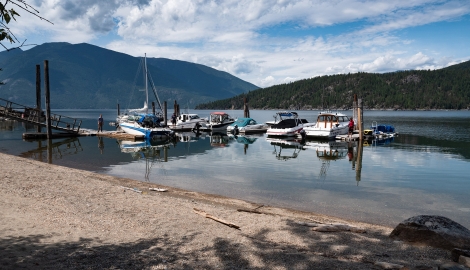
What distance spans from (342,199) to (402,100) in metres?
194

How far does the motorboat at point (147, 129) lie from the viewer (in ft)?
123

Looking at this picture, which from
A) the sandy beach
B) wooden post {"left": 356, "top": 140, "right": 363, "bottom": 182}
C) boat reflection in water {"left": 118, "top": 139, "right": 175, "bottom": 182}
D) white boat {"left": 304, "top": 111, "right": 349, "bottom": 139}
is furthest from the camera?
white boat {"left": 304, "top": 111, "right": 349, "bottom": 139}

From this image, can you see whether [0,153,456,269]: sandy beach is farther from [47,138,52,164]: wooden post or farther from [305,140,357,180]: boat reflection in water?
[47,138,52,164]: wooden post

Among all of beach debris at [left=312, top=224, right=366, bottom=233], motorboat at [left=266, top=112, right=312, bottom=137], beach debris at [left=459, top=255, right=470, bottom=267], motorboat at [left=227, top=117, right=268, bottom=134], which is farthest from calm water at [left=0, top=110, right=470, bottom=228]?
motorboat at [left=227, top=117, right=268, bottom=134]

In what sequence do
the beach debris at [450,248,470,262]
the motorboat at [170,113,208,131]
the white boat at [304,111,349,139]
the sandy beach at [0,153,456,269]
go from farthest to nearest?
the motorboat at [170,113,208,131] < the white boat at [304,111,349,139] < the beach debris at [450,248,470,262] < the sandy beach at [0,153,456,269]

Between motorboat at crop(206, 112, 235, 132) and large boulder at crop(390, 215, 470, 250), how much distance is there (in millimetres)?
41305

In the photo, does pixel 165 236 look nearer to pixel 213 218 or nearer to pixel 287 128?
pixel 213 218

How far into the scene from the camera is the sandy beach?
5.92m

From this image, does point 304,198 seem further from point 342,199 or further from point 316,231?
point 316,231

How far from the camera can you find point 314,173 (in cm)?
1906

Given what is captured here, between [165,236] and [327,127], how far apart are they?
3352 cm

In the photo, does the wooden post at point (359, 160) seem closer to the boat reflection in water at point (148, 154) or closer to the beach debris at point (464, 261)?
the beach debris at point (464, 261)

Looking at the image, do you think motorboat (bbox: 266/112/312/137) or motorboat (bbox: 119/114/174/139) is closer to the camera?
motorboat (bbox: 119/114/174/139)

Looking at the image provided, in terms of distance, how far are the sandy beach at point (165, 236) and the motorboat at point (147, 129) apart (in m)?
25.5
